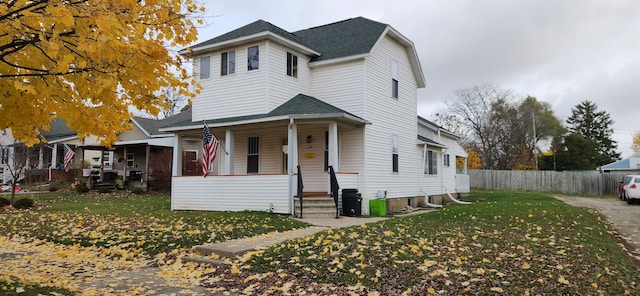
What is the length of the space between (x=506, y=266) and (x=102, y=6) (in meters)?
6.26

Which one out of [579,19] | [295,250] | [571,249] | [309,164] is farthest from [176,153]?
[579,19]

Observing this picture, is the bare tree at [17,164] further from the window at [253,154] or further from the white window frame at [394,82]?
the white window frame at [394,82]

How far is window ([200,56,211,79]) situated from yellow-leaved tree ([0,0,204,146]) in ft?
35.9

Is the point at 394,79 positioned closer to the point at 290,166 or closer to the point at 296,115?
the point at 296,115

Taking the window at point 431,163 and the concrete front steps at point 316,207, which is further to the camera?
the window at point 431,163

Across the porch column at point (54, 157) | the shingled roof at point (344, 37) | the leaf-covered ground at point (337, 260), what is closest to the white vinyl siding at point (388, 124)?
the shingled roof at point (344, 37)

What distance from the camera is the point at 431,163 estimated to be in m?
21.3

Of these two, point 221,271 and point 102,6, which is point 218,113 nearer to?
point 221,271

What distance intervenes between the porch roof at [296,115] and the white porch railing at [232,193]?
188cm

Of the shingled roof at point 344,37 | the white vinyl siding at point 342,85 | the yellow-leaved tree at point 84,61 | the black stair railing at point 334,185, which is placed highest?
the shingled roof at point 344,37

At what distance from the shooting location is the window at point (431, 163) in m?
20.6

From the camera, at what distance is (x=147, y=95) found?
5.38 m

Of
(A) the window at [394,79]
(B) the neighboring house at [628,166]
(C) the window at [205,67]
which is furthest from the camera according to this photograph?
(B) the neighboring house at [628,166]

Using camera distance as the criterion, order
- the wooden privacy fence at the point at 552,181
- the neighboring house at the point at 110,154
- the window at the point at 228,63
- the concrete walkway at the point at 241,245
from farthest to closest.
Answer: the wooden privacy fence at the point at 552,181
the neighboring house at the point at 110,154
the window at the point at 228,63
the concrete walkway at the point at 241,245
